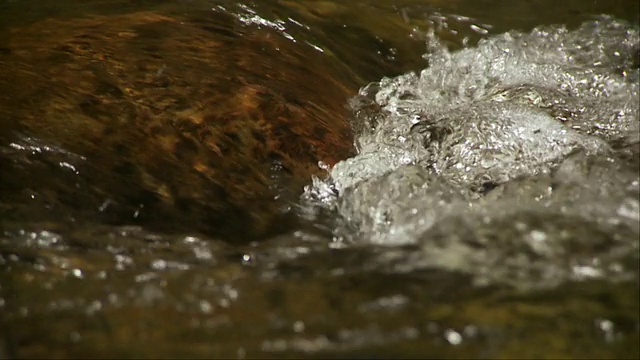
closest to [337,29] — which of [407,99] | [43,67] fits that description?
[407,99]

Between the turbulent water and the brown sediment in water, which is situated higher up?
the turbulent water

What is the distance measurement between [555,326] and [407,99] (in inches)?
55.1

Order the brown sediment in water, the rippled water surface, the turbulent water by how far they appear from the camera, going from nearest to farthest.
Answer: the rippled water surface → the turbulent water → the brown sediment in water

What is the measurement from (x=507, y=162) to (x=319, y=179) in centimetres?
60

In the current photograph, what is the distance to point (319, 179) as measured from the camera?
6.61 ft

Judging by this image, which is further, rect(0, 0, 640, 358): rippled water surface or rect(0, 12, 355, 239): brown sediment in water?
rect(0, 12, 355, 239): brown sediment in water

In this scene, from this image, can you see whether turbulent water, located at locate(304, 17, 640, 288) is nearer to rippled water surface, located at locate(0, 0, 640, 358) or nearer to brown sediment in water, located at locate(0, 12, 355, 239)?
rippled water surface, located at locate(0, 0, 640, 358)

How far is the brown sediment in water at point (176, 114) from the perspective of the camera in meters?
1.81

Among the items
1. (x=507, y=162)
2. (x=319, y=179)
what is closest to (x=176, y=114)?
(x=319, y=179)

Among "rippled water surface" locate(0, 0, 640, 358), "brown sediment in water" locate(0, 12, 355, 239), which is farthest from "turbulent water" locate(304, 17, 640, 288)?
"brown sediment in water" locate(0, 12, 355, 239)

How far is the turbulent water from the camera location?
1.30m

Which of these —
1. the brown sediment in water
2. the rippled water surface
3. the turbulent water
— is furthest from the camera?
the brown sediment in water

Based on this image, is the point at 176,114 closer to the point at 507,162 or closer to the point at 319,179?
the point at 319,179

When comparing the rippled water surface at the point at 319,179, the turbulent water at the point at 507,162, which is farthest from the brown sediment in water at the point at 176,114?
the turbulent water at the point at 507,162
